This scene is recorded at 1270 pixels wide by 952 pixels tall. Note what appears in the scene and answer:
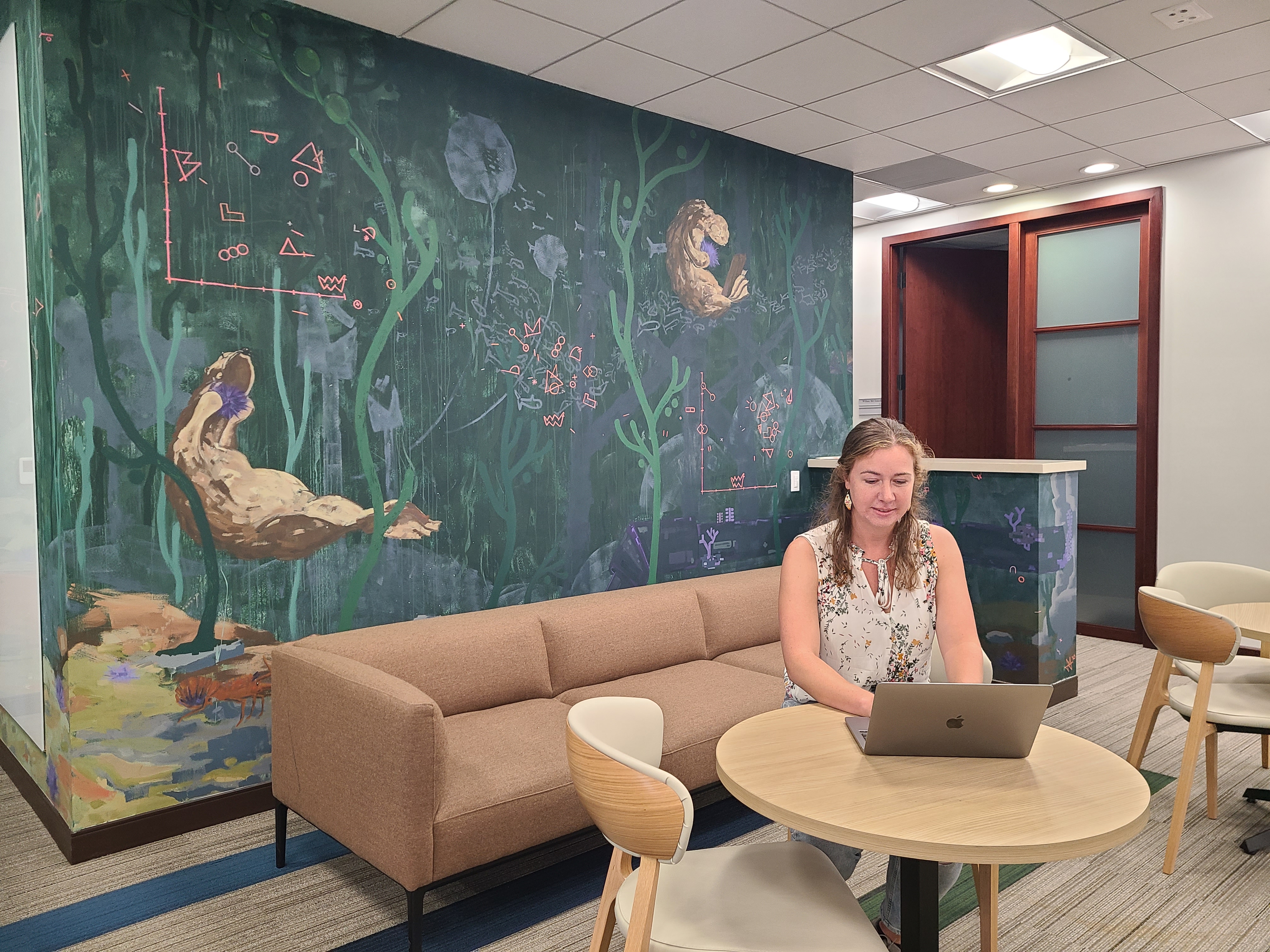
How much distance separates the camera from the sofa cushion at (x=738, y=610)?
13.2 ft

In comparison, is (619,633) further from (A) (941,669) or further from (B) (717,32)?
(B) (717,32)

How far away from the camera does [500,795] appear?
8.16 feet

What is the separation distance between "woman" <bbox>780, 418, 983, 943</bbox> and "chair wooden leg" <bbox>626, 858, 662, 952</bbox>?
2.40 ft

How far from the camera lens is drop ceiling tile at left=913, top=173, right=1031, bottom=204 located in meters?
5.82

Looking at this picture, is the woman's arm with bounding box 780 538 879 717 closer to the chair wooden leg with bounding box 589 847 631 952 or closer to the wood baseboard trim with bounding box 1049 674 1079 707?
the chair wooden leg with bounding box 589 847 631 952

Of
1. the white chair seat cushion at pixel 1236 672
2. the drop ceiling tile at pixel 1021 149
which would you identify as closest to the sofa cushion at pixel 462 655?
the white chair seat cushion at pixel 1236 672

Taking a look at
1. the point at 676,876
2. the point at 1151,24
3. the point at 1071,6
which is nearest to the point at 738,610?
the point at 676,876

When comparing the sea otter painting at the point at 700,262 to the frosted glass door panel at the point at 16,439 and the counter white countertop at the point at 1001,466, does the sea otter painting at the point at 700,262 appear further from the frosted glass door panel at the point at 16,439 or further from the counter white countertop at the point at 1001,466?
the frosted glass door panel at the point at 16,439

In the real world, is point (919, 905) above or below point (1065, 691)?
above

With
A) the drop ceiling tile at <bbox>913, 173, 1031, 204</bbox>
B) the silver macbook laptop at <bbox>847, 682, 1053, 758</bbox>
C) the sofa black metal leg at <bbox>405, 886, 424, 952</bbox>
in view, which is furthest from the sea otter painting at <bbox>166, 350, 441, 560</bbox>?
the drop ceiling tile at <bbox>913, 173, 1031, 204</bbox>

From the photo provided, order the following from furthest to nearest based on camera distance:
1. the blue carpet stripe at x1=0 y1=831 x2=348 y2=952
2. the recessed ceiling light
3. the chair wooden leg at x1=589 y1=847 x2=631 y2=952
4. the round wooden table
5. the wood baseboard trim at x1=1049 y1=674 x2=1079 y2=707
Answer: the recessed ceiling light, the wood baseboard trim at x1=1049 y1=674 x2=1079 y2=707, the blue carpet stripe at x1=0 y1=831 x2=348 y2=952, the chair wooden leg at x1=589 y1=847 x2=631 y2=952, the round wooden table

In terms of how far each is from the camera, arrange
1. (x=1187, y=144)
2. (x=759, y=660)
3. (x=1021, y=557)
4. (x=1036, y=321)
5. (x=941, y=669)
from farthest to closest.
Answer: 1. (x=1036, y=321)
2. (x=1187, y=144)
3. (x=1021, y=557)
4. (x=759, y=660)
5. (x=941, y=669)

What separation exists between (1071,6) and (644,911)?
349cm

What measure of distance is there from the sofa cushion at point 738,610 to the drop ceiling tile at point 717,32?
229cm
